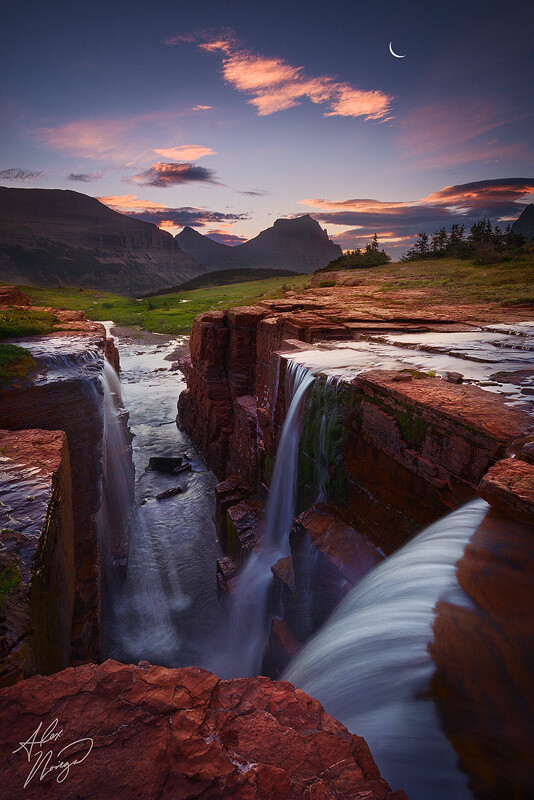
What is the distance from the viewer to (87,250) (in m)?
155

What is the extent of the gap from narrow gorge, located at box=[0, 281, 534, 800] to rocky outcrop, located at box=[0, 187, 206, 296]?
5425 inches

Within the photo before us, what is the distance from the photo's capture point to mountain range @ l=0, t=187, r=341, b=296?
129m

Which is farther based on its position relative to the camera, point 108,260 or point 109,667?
point 108,260

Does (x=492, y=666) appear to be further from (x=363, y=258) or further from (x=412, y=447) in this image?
(x=363, y=258)

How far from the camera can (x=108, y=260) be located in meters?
158

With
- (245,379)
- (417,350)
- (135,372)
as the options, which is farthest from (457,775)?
(135,372)

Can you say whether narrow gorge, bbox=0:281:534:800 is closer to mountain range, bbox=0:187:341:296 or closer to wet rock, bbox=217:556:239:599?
wet rock, bbox=217:556:239:599

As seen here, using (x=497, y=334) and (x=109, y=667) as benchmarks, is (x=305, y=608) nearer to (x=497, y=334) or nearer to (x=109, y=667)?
(x=109, y=667)

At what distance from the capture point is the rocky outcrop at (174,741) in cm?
159

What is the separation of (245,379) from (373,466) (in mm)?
8535

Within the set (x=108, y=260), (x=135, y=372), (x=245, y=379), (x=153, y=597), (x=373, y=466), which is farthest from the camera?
(x=108, y=260)
